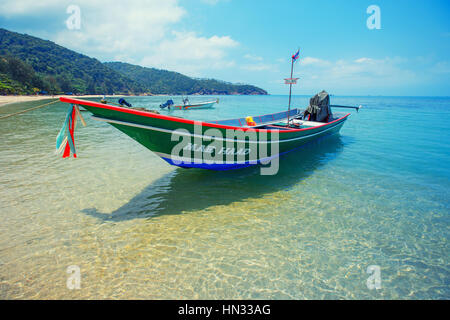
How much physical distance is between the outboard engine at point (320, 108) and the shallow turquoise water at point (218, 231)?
6.05 meters

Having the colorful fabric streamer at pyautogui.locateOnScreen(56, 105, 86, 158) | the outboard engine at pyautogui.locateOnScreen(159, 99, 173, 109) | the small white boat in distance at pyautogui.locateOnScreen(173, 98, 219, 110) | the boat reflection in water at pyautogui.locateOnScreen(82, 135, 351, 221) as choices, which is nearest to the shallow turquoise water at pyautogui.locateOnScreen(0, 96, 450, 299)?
the boat reflection in water at pyautogui.locateOnScreen(82, 135, 351, 221)

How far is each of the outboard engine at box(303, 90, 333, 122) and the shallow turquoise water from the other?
6.05 meters

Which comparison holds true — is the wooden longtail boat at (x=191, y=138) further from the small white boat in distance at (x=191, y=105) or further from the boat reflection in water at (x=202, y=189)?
the small white boat in distance at (x=191, y=105)

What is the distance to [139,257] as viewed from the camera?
3.71 meters

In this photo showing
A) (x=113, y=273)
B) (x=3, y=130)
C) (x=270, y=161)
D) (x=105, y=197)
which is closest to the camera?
(x=113, y=273)

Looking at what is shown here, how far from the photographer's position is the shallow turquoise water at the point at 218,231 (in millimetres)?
3254

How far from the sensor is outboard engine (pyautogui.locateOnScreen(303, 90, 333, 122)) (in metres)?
13.5

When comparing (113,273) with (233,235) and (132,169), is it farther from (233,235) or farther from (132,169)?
(132,169)

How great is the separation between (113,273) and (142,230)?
1135mm

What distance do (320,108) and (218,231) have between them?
12.0 meters

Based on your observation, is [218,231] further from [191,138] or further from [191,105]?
[191,105]
